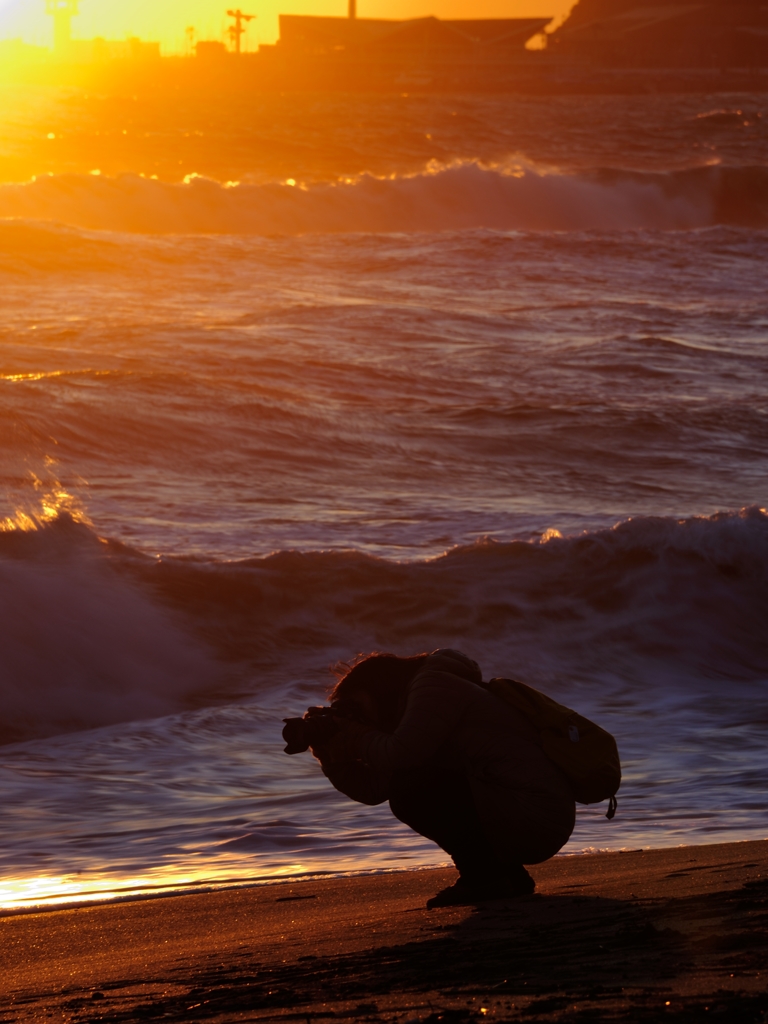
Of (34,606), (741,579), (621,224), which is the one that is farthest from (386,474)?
(621,224)

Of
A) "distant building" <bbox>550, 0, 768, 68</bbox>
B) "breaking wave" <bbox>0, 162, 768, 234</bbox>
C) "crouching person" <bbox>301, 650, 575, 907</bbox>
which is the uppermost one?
"distant building" <bbox>550, 0, 768, 68</bbox>

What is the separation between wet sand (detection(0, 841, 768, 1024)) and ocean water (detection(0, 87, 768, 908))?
2.22 feet

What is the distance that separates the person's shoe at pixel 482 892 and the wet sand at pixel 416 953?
52mm

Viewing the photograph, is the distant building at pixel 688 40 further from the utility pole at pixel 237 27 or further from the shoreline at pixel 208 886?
the shoreline at pixel 208 886

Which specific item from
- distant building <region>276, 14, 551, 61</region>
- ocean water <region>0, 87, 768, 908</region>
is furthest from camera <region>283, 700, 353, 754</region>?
distant building <region>276, 14, 551, 61</region>

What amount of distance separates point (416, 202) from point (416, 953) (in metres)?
37.8

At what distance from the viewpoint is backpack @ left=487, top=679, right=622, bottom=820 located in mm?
3248

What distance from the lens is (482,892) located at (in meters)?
3.32

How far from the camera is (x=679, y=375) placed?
57.7 ft

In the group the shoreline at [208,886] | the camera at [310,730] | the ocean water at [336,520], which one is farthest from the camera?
the ocean water at [336,520]

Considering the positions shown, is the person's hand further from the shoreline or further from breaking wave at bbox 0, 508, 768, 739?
breaking wave at bbox 0, 508, 768, 739

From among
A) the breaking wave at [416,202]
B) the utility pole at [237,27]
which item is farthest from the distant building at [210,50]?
the breaking wave at [416,202]

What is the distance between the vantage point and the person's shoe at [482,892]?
332 cm

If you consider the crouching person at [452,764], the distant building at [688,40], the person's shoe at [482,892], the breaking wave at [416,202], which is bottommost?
the person's shoe at [482,892]
